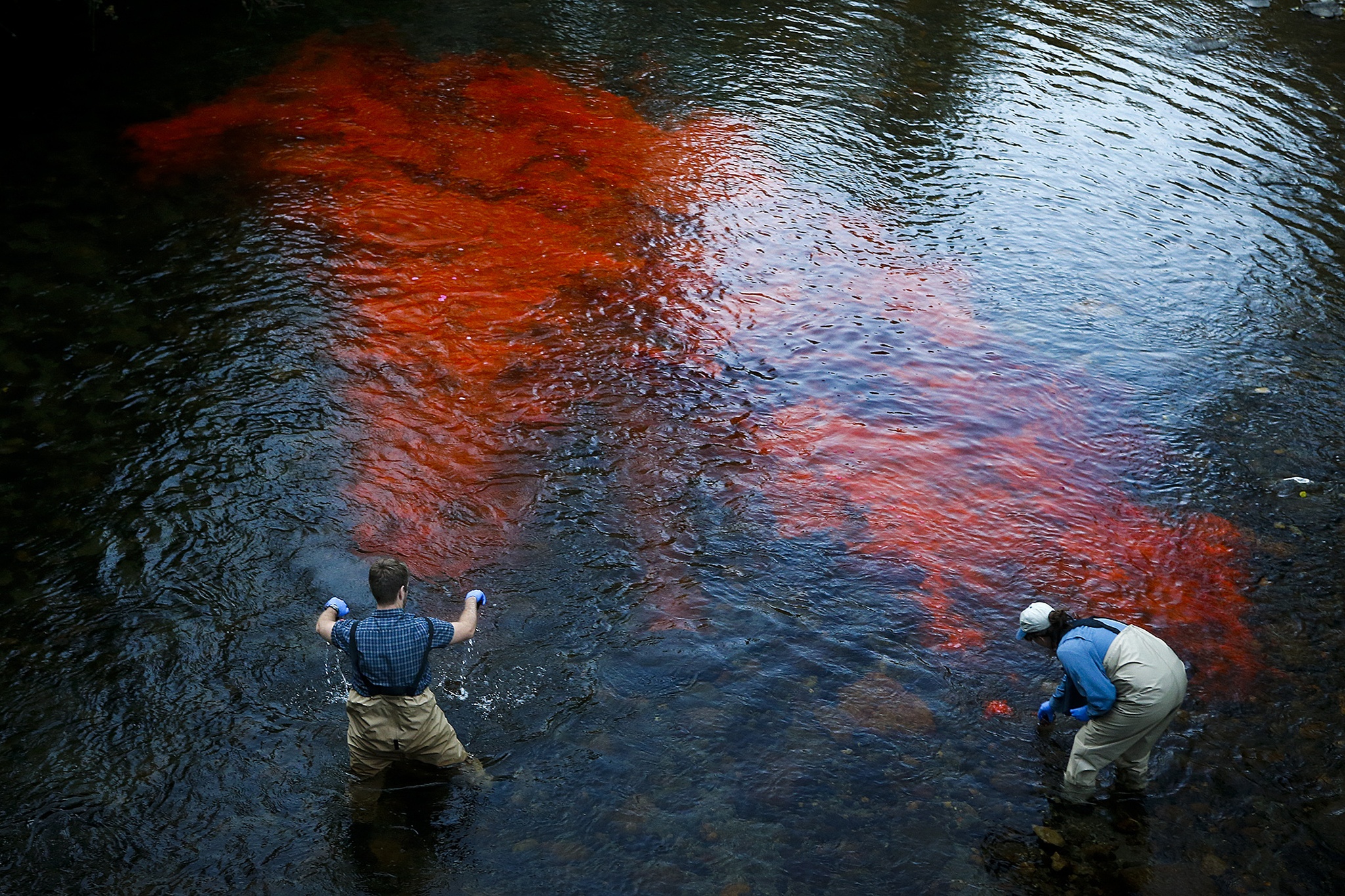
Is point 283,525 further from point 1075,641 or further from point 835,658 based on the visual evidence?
point 1075,641

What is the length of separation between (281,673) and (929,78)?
15.3 metres

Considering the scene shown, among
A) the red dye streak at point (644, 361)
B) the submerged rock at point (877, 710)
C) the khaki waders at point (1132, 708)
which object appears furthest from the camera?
the red dye streak at point (644, 361)

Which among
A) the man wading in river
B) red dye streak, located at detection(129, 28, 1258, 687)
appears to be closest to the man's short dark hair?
the man wading in river

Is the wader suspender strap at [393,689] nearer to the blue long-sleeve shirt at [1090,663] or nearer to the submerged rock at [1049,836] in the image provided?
the blue long-sleeve shirt at [1090,663]

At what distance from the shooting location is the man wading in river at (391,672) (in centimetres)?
553

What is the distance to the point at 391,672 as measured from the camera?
219 inches

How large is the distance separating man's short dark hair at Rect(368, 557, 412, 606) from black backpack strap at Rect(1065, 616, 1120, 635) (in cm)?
408

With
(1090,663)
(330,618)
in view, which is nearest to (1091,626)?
(1090,663)

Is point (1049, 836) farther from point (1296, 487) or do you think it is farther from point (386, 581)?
point (1296, 487)

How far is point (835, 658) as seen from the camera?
7.45 m

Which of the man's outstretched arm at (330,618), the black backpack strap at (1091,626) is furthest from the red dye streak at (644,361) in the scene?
the man's outstretched arm at (330,618)

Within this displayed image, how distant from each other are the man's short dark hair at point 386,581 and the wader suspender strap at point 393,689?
207 millimetres

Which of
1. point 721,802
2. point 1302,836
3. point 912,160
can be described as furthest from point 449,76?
point 1302,836

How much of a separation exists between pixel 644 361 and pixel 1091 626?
563 cm
